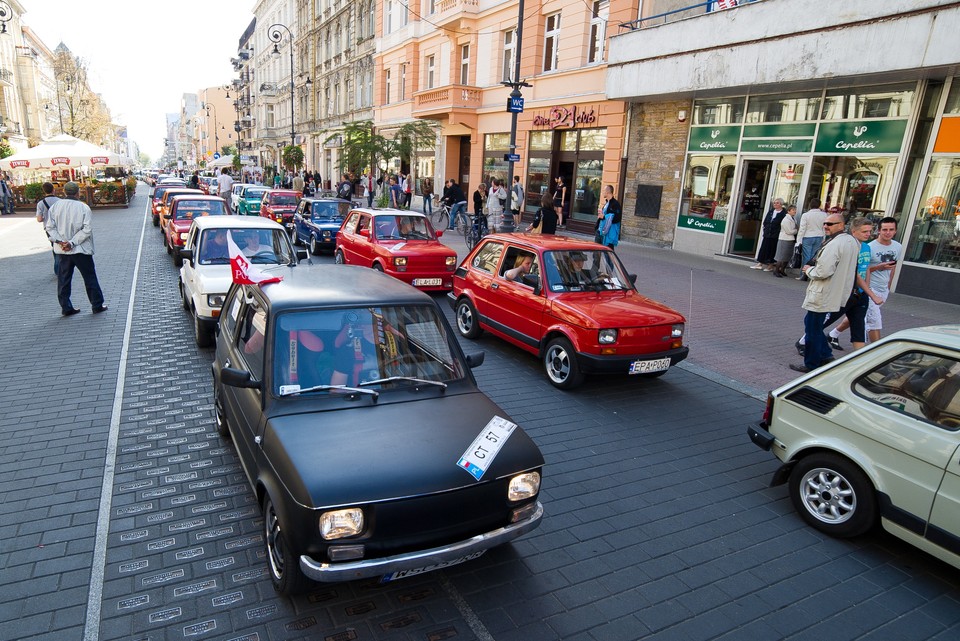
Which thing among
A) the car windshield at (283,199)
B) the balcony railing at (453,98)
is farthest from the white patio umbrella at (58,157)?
the balcony railing at (453,98)

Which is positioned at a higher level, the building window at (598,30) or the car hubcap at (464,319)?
the building window at (598,30)

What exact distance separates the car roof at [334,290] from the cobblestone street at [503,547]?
155 cm

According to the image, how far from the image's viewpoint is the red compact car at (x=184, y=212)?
13.3 m

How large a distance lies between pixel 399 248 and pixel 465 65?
65.3 feet

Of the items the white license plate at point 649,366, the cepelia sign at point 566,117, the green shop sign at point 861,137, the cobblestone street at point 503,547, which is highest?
the cepelia sign at point 566,117

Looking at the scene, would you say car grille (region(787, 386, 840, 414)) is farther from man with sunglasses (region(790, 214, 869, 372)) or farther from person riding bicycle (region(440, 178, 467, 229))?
person riding bicycle (region(440, 178, 467, 229))

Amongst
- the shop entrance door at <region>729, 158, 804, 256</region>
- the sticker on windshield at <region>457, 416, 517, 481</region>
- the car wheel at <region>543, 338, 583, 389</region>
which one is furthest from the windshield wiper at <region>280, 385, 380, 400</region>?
the shop entrance door at <region>729, 158, 804, 256</region>

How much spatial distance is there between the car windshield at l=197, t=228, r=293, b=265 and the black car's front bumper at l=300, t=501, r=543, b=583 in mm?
5997

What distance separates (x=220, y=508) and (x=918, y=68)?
13820 millimetres

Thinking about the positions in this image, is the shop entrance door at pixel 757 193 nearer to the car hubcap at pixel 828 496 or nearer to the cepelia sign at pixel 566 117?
the cepelia sign at pixel 566 117

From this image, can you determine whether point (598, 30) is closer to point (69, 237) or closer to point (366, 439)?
point (69, 237)

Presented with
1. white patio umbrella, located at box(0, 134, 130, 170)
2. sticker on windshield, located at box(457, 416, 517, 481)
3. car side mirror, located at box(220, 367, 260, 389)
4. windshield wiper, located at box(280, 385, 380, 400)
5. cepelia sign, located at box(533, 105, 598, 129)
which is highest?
cepelia sign, located at box(533, 105, 598, 129)

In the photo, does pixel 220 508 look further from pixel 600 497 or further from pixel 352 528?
pixel 600 497

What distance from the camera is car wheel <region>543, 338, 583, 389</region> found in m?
6.42
